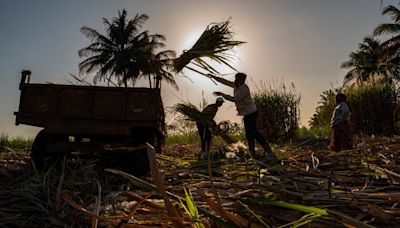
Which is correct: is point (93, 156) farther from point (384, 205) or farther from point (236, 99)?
point (384, 205)

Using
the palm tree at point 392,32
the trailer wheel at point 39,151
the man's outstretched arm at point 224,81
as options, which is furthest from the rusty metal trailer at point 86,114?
the palm tree at point 392,32

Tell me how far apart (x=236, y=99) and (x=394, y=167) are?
4562mm

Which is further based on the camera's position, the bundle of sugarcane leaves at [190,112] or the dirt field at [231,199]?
the bundle of sugarcane leaves at [190,112]

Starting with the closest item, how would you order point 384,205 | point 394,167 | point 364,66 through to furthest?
1. point 384,205
2. point 394,167
3. point 364,66

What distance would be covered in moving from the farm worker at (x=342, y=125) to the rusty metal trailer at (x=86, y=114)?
469cm

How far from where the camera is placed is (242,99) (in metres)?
7.52

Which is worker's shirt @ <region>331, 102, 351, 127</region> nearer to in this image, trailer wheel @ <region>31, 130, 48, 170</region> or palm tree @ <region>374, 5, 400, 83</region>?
trailer wheel @ <region>31, 130, 48, 170</region>

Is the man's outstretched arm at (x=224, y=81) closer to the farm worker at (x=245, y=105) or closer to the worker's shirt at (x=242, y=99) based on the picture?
the farm worker at (x=245, y=105)

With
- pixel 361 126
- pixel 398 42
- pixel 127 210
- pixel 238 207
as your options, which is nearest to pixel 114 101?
pixel 127 210

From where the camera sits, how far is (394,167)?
3074 millimetres

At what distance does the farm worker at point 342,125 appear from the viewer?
8.94 m

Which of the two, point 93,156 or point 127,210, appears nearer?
point 127,210

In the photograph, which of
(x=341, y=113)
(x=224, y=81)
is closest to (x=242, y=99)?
(x=224, y=81)

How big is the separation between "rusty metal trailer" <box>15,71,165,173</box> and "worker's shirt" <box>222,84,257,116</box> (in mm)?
1853
